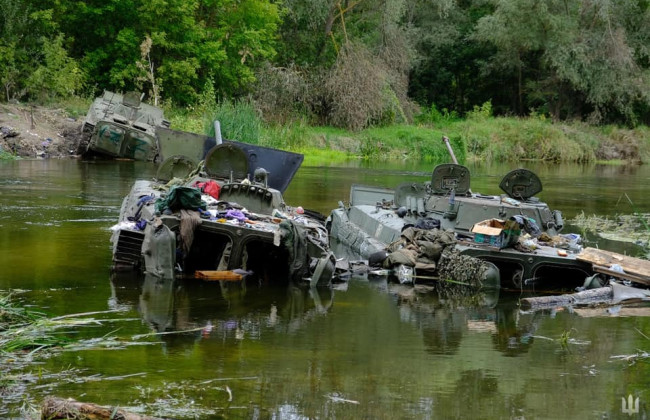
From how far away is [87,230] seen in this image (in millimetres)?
19125

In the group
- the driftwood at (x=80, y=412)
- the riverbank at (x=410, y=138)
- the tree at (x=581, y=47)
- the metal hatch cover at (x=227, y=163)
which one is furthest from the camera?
the tree at (x=581, y=47)

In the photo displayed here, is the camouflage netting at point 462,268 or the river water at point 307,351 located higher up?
the camouflage netting at point 462,268

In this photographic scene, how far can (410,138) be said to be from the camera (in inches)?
1885

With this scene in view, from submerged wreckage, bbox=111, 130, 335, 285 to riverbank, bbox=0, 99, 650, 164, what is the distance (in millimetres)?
16048

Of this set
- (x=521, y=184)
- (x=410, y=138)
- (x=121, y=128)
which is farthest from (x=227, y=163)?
(x=410, y=138)

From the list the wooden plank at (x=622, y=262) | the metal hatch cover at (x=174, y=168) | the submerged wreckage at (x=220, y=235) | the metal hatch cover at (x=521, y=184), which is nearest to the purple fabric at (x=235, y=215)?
the submerged wreckage at (x=220, y=235)

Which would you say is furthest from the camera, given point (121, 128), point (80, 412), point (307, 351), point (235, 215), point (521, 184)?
point (121, 128)

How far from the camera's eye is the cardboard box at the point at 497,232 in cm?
1538

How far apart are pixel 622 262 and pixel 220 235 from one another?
621 centimetres

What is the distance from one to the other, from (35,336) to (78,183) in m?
18.0

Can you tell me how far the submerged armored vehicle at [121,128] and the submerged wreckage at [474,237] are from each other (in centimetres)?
1533

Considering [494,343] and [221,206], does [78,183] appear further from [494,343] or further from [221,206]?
[494,343]

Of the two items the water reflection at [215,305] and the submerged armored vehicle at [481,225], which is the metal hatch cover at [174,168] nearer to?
the submerged armored vehicle at [481,225]

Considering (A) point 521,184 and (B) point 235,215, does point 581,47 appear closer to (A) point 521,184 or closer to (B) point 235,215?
(A) point 521,184
